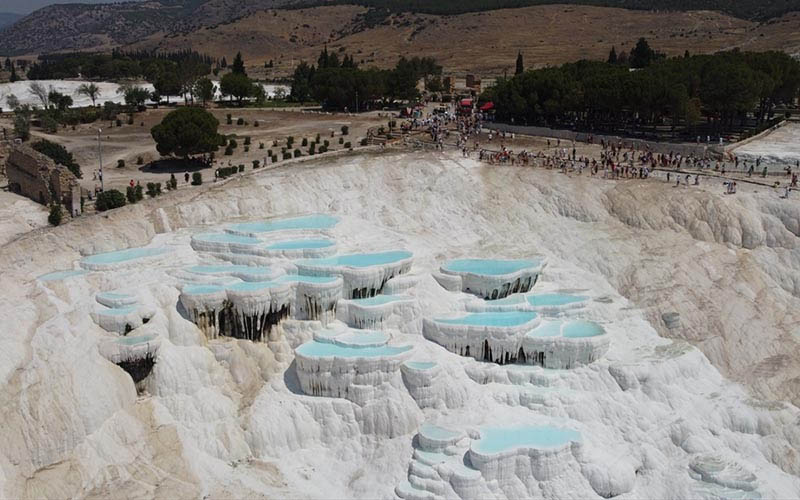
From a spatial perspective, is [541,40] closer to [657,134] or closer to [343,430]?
[657,134]

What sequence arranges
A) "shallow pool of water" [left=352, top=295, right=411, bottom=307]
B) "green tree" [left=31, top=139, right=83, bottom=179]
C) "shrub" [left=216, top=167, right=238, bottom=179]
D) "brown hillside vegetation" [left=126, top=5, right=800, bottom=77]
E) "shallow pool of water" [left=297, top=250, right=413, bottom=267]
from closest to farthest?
"shallow pool of water" [left=352, top=295, right=411, bottom=307] < "shallow pool of water" [left=297, top=250, right=413, bottom=267] < "shrub" [left=216, top=167, right=238, bottom=179] < "green tree" [left=31, top=139, right=83, bottom=179] < "brown hillside vegetation" [left=126, top=5, right=800, bottom=77]

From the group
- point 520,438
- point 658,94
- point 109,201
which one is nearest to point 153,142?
point 109,201

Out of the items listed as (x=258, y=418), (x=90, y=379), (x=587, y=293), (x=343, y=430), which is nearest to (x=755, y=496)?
(x=587, y=293)

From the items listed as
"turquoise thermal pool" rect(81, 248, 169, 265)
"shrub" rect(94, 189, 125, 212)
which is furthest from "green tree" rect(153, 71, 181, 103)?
"turquoise thermal pool" rect(81, 248, 169, 265)

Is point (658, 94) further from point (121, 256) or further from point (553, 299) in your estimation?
point (121, 256)

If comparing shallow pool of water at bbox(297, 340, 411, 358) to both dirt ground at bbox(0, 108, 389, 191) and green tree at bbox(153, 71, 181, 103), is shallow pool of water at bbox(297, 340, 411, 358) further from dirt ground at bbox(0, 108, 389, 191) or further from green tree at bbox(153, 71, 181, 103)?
green tree at bbox(153, 71, 181, 103)
